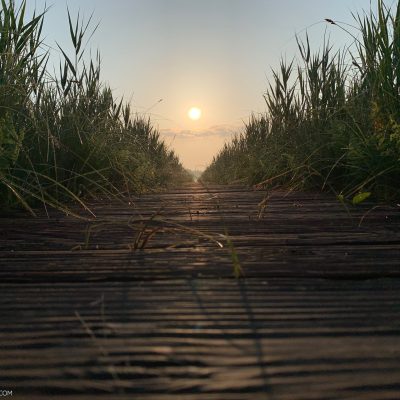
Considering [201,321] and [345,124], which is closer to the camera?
[201,321]

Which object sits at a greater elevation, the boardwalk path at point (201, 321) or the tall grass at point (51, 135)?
the tall grass at point (51, 135)

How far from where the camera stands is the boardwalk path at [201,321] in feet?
1.84

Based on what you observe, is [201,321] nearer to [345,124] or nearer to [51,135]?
[51,135]

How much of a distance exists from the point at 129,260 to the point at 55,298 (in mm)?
340

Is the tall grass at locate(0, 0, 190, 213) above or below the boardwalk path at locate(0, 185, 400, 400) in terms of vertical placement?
above

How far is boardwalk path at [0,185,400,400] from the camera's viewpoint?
0.56 metres

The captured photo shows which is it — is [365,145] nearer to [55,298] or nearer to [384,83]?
[384,83]

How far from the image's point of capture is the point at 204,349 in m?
0.65

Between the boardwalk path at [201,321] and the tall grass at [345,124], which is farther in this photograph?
the tall grass at [345,124]

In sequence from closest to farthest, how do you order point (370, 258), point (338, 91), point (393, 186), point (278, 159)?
1. point (370, 258)
2. point (393, 186)
3. point (338, 91)
4. point (278, 159)

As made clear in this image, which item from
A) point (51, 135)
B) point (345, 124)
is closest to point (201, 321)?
point (51, 135)

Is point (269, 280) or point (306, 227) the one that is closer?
point (269, 280)

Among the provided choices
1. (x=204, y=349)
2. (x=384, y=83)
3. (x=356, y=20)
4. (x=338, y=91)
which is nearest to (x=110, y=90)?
(x=338, y=91)

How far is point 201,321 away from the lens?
758 millimetres
